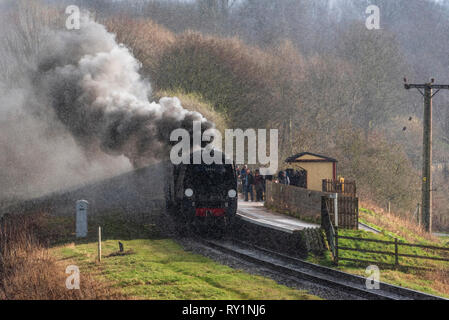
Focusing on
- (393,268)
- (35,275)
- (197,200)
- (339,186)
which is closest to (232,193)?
(197,200)

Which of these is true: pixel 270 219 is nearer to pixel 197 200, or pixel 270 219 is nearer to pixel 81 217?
pixel 197 200

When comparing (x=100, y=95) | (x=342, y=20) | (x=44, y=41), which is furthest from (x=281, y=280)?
(x=342, y=20)

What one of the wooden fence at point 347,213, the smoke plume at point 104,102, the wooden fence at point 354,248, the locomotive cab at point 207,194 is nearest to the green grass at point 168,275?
the locomotive cab at point 207,194

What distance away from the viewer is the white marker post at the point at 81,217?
17.5 metres

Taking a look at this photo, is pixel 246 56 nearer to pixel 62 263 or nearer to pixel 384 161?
pixel 384 161

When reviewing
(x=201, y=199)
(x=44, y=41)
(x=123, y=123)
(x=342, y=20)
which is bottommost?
(x=201, y=199)

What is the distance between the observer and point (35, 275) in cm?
1269

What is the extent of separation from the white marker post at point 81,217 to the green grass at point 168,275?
1.20 m

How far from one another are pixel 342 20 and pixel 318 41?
1483 cm

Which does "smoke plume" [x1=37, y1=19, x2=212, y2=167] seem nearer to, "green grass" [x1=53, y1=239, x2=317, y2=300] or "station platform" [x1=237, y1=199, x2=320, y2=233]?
"station platform" [x1=237, y1=199, x2=320, y2=233]

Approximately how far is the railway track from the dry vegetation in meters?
4.74

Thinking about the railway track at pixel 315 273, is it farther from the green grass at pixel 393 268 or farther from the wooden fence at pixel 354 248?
the wooden fence at pixel 354 248

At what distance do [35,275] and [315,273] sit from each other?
7124 mm
